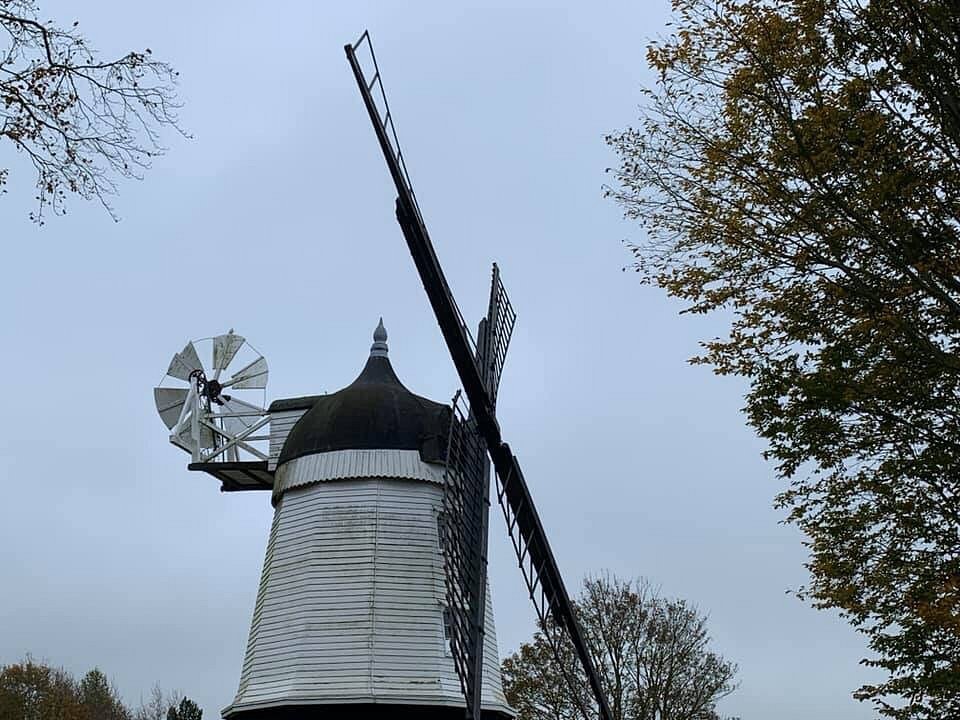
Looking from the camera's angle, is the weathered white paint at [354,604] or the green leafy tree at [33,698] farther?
the green leafy tree at [33,698]

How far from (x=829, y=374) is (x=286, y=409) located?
995 centimetres

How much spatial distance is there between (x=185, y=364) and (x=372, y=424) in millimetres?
4478

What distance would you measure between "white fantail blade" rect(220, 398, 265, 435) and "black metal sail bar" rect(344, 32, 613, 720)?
4.81m

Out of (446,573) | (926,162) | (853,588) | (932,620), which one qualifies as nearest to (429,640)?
(446,573)

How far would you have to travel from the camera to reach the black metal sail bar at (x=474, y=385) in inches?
590

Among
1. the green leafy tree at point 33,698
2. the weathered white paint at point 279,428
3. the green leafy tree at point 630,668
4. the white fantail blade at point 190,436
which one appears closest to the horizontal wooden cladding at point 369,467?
the weathered white paint at point 279,428

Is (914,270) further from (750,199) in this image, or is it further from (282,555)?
(282,555)

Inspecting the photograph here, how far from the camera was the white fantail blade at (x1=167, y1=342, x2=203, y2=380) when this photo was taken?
1955cm

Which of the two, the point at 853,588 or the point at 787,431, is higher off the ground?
the point at 787,431

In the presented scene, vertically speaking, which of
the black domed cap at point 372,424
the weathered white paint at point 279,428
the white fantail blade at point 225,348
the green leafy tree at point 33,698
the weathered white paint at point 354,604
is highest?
the green leafy tree at point 33,698

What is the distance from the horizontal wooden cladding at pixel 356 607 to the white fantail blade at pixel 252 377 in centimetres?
330

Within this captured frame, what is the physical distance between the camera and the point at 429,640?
15766mm

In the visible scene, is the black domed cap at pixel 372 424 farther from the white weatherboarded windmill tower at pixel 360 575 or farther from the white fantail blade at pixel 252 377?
the white fantail blade at pixel 252 377

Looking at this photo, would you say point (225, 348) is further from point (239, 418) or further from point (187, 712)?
point (187, 712)
